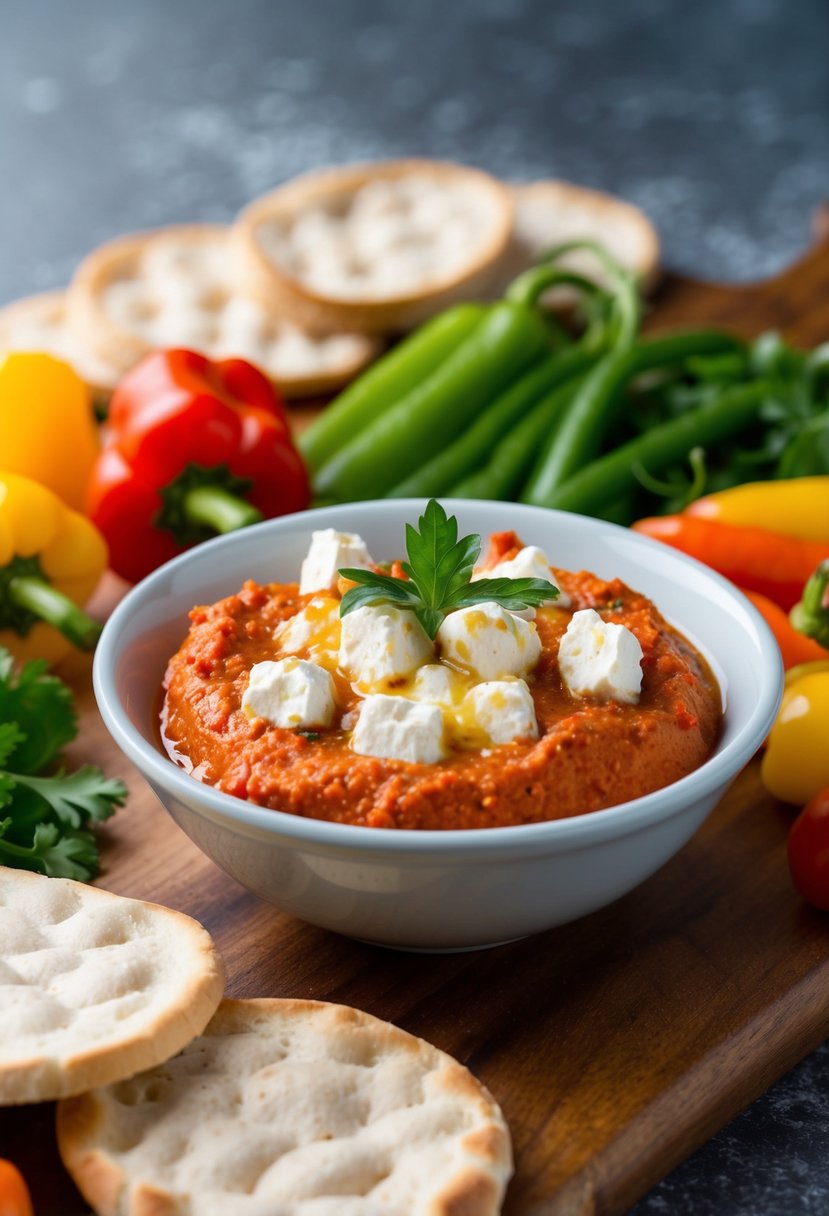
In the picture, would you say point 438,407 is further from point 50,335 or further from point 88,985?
point 88,985

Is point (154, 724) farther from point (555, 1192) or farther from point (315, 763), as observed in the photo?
point (555, 1192)

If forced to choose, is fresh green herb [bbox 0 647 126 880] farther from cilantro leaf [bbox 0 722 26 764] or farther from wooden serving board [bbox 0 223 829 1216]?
wooden serving board [bbox 0 223 829 1216]

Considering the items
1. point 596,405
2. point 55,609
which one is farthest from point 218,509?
point 596,405

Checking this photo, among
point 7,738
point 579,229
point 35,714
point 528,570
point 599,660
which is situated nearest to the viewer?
point 599,660

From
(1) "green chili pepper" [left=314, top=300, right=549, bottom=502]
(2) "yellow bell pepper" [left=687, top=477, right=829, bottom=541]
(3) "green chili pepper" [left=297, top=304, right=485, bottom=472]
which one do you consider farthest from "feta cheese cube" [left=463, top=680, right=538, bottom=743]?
(3) "green chili pepper" [left=297, top=304, right=485, bottom=472]

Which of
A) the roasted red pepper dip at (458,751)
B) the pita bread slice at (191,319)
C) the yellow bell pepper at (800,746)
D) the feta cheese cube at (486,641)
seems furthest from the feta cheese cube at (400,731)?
the pita bread slice at (191,319)

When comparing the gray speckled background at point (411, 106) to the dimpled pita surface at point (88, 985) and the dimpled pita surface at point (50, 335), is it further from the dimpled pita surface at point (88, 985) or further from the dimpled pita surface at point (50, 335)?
the dimpled pita surface at point (88, 985)
